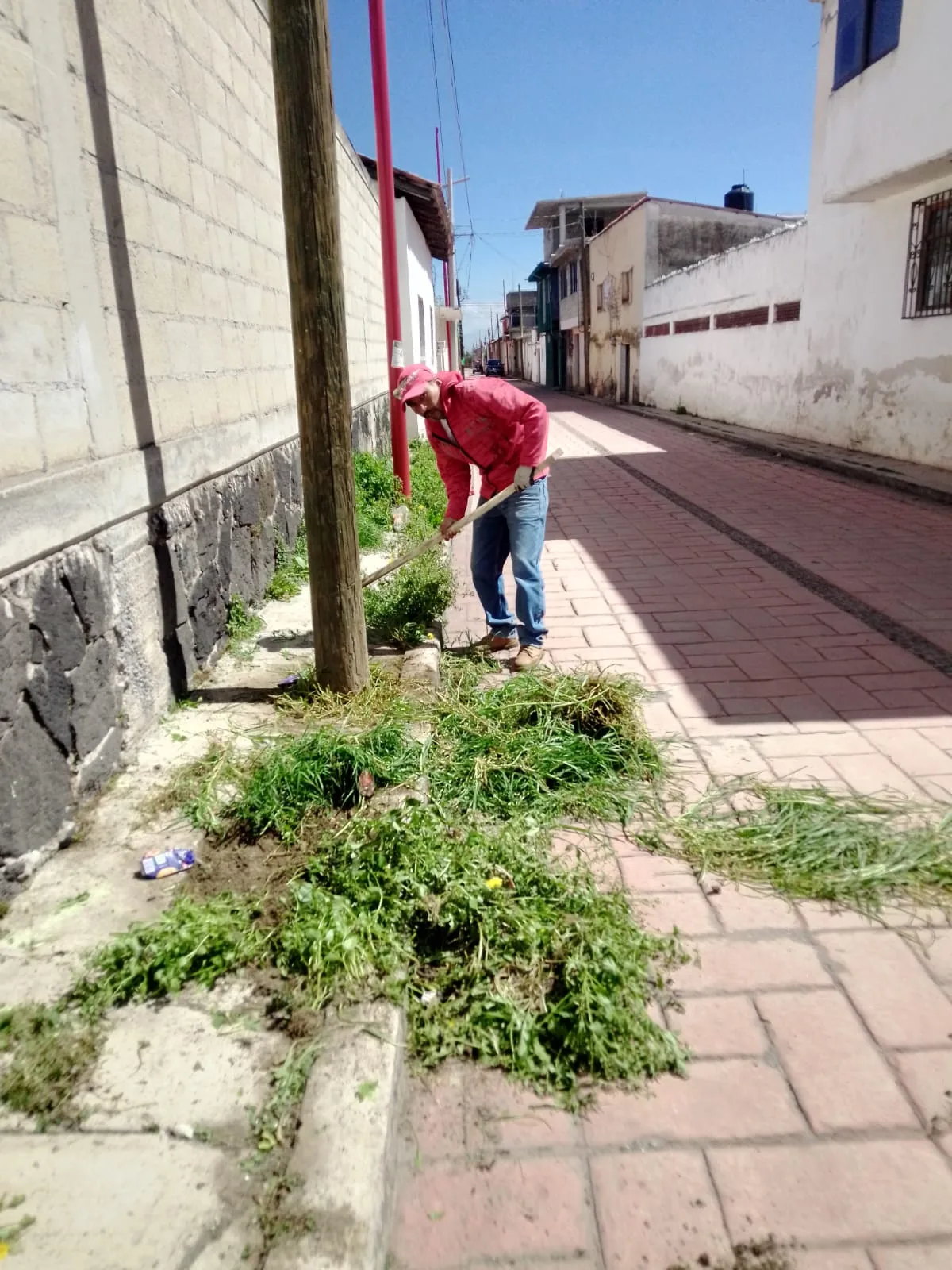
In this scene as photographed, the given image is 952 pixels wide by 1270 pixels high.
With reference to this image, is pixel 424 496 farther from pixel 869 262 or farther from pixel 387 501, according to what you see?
pixel 869 262

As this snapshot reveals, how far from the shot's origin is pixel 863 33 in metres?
9.70

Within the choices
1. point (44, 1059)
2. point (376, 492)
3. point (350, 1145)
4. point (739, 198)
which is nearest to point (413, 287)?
point (376, 492)

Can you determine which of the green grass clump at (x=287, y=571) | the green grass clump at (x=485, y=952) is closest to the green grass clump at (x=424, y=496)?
the green grass clump at (x=287, y=571)

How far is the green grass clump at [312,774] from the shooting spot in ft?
8.70

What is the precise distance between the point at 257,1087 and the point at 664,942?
3.48 ft

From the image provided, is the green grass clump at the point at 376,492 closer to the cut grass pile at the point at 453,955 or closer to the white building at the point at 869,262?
the cut grass pile at the point at 453,955

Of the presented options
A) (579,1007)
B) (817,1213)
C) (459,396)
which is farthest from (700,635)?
(817,1213)

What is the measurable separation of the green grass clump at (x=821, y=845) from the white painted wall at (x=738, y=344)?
38.5 ft

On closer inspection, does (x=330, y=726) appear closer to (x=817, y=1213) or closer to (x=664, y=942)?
(x=664, y=942)

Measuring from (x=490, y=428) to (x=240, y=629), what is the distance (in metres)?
1.57

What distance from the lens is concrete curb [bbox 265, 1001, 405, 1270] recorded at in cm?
143

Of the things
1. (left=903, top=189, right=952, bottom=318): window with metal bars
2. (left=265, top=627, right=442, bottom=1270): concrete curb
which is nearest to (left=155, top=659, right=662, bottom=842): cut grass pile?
(left=265, top=627, right=442, bottom=1270): concrete curb

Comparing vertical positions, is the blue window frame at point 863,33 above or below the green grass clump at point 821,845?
above

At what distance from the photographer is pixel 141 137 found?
3332mm
